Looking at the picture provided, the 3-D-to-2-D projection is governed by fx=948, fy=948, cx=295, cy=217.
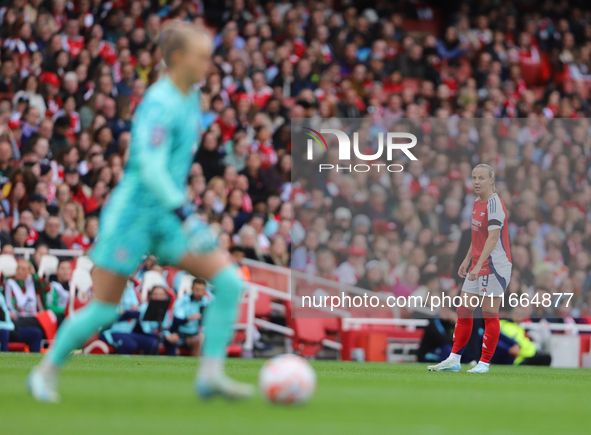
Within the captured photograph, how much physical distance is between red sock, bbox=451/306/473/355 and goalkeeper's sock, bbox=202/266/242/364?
5484mm

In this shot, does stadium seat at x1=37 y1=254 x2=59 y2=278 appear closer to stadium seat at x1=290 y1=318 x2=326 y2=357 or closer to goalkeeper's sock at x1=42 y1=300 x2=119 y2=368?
stadium seat at x1=290 y1=318 x2=326 y2=357

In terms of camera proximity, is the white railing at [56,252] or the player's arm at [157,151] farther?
the white railing at [56,252]

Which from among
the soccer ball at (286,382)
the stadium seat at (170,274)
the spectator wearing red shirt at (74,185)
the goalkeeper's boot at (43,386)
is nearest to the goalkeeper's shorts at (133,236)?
the goalkeeper's boot at (43,386)

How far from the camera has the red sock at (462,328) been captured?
10.5 m

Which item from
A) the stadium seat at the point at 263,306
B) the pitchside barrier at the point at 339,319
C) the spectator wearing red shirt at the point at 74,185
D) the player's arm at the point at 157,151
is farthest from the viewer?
the spectator wearing red shirt at the point at 74,185

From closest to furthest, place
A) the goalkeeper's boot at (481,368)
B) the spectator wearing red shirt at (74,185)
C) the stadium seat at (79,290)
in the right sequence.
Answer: the goalkeeper's boot at (481,368)
the stadium seat at (79,290)
the spectator wearing red shirt at (74,185)

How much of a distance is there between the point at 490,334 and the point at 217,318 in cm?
570

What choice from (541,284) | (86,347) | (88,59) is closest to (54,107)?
(88,59)

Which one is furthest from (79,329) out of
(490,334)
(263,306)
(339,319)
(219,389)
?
(339,319)

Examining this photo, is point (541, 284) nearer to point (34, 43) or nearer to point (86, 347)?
point (86, 347)

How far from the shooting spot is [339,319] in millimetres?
14922

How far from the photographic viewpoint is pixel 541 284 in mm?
14805

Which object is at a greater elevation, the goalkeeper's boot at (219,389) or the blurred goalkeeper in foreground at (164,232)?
the blurred goalkeeper in foreground at (164,232)

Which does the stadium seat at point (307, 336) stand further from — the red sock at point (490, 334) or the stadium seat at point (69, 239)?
the red sock at point (490, 334)
